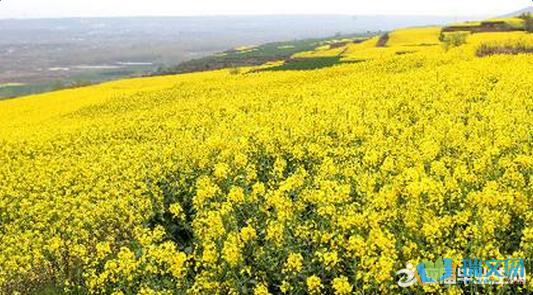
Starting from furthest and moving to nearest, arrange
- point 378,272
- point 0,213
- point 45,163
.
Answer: point 45,163, point 0,213, point 378,272

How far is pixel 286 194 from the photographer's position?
1134cm

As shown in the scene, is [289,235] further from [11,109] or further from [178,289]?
[11,109]

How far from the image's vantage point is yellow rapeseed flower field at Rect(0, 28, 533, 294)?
8.94 meters

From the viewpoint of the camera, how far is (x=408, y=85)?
25.4 meters

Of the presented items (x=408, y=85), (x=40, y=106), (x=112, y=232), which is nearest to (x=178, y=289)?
(x=112, y=232)

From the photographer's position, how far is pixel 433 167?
36.2 ft

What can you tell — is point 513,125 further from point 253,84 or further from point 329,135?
point 253,84

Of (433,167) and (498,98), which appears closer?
(433,167)

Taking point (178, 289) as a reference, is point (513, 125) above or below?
above

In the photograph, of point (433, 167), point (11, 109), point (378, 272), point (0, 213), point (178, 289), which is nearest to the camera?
point (378, 272)

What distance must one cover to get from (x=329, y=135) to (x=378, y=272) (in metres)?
10.1

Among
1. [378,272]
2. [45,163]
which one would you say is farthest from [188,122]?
[378,272]

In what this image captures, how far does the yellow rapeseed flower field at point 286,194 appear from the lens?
894 cm

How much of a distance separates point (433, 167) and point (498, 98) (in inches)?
394
